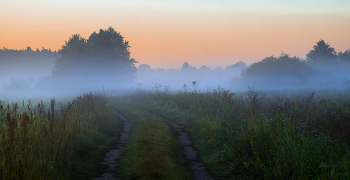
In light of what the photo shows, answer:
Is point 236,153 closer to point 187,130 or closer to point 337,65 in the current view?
point 187,130

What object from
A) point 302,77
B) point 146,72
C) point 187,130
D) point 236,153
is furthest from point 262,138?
point 146,72

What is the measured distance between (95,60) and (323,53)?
51.0 m

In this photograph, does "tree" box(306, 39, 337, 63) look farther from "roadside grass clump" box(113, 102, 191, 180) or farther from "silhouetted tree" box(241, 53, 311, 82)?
"roadside grass clump" box(113, 102, 191, 180)

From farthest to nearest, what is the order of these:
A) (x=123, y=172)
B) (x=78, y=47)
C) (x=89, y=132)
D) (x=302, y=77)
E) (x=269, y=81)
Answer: (x=78, y=47), (x=269, y=81), (x=302, y=77), (x=89, y=132), (x=123, y=172)

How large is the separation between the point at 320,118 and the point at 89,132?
9.19 meters

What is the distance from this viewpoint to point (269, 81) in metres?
48.7

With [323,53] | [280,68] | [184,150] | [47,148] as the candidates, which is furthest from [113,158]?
[323,53]

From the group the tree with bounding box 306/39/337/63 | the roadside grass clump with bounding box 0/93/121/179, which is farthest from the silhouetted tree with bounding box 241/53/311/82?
the roadside grass clump with bounding box 0/93/121/179

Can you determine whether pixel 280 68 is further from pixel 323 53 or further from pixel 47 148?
pixel 47 148

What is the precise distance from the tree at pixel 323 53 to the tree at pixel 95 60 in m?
44.0

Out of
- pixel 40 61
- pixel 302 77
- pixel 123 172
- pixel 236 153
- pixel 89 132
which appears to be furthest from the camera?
pixel 40 61

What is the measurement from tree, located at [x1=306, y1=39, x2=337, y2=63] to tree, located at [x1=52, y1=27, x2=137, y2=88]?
44043mm

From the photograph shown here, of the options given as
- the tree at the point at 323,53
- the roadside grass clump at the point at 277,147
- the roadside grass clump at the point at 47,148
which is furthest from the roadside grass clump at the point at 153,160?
the tree at the point at 323,53

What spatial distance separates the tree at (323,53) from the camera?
57969mm
